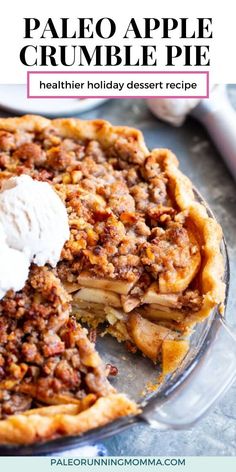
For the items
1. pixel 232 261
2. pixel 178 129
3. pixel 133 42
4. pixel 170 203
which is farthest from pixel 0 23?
pixel 232 261

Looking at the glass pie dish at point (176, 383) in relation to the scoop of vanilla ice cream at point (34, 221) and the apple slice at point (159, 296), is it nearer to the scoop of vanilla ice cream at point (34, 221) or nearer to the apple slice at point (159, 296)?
the apple slice at point (159, 296)

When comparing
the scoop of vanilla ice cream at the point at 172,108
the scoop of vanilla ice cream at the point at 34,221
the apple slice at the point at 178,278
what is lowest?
the apple slice at the point at 178,278

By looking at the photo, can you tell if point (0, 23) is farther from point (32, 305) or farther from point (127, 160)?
point (32, 305)

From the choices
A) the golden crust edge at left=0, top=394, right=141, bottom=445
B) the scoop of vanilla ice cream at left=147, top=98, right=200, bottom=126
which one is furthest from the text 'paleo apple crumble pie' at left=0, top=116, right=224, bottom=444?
the scoop of vanilla ice cream at left=147, top=98, right=200, bottom=126

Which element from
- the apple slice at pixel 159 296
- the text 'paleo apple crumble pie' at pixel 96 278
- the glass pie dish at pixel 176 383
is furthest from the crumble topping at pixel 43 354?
the apple slice at pixel 159 296

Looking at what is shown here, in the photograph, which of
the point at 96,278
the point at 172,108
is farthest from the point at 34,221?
the point at 172,108

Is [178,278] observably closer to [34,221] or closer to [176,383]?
[176,383]
